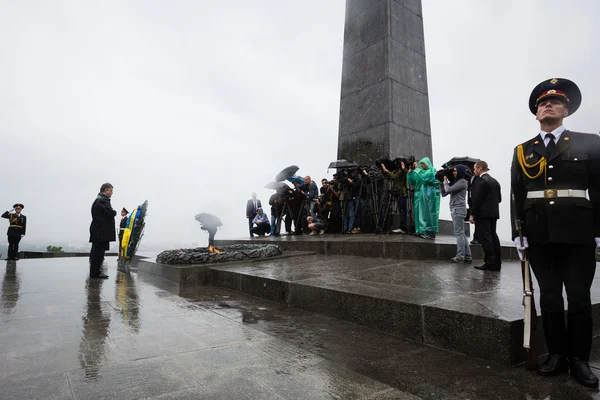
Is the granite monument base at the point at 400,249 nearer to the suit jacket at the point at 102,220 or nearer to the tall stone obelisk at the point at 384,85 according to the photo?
the suit jacket at the point at 102,220

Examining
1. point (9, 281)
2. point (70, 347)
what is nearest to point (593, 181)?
point (70, 347)

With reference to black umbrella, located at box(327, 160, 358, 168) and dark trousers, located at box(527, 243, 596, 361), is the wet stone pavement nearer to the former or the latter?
dark trousers, located at box(527, 243, 596, 361)

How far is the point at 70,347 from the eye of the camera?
2799 mm

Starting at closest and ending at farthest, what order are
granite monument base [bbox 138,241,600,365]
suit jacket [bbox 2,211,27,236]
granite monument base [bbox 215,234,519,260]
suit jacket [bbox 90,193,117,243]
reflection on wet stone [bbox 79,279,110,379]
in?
reflection on wet stone [bbox 79,279,110,379], granite monument base [bbox 138,241,600,365], granite monument base [bbox 215,234,519,260], suit jacket [bbox 90,193,117,243], suit jacket [bbox 2,211,27,236]

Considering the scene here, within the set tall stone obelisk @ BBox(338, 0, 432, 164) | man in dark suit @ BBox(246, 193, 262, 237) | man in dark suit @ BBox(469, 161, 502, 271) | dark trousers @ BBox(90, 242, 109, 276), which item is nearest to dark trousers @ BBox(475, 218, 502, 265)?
man in dark suit @ BBox(469, 161, 502, 271)

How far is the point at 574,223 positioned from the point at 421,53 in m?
11.8

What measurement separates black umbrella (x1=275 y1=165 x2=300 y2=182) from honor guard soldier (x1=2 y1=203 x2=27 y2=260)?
9.37 meters

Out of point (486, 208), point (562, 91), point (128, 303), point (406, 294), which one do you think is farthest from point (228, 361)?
point (486, 208)

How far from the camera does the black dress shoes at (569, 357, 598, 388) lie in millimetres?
2105

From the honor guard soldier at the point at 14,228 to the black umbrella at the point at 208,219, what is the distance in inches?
381

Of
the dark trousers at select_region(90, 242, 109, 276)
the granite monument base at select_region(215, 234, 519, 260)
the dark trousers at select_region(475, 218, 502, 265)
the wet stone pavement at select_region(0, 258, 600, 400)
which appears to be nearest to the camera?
the wet stone pavement at select_region(0, 258, 600, 400)

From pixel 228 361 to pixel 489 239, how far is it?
4.45 meters

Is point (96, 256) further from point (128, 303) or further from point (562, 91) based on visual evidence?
point (562, 91)

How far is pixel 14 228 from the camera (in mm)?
12688
